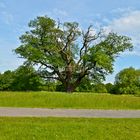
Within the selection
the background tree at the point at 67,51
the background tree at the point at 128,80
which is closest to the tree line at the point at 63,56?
the background tree at the point at 67,51

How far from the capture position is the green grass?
476 inches

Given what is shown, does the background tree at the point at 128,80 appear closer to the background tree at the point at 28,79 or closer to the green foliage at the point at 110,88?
the green foliage at the point at 110,88

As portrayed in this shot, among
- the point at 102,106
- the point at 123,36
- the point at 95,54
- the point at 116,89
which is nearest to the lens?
the point at 102,106

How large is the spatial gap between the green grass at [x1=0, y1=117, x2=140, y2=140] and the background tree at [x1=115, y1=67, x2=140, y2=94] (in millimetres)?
79861

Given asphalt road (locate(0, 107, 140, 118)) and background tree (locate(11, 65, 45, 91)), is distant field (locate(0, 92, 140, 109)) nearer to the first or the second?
asphalt road (locate(0, 107, 140, 118))

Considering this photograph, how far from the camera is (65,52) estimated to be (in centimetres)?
6288

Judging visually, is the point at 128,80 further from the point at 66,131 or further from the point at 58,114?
the point at 66,131

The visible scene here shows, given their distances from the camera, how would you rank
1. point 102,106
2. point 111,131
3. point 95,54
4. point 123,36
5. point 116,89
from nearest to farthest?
point 111,131
point 102,106
point 95,54
point 123,36
point 116,89

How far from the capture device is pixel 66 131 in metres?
12.8

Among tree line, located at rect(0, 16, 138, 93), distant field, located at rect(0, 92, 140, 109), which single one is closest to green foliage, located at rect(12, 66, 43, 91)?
tree line, located at rect(0, 16, 138, 93)

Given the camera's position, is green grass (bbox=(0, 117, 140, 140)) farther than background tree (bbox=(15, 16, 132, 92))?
No

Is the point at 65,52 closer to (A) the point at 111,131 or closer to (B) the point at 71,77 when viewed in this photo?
(B) the point at 71,77

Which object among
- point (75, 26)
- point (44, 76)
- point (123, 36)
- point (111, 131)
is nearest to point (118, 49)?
point (123, 36)

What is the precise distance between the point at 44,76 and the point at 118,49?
40.9ft
